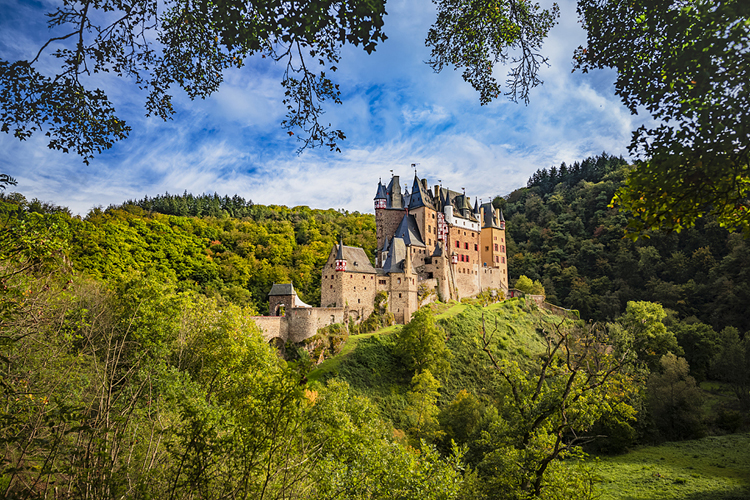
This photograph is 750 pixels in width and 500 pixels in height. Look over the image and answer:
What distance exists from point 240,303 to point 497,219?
3407 centimetres

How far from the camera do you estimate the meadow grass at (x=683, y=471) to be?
791 inches

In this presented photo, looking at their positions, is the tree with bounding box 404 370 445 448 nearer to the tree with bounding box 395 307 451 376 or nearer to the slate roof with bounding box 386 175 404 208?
the tree with bounding box 395 307 451 376

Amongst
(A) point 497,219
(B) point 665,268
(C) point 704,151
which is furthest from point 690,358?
(C) point 704,151

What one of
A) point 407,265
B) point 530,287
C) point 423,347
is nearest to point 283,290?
point 407,265

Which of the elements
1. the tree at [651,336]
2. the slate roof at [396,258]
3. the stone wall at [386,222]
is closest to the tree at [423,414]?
the slate roof at [396,258]

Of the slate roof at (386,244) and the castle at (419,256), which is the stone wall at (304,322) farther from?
the slate roof at (386,244)

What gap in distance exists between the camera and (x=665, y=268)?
4834cm

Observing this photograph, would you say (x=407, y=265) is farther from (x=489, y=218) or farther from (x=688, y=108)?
(x=688, y=108)

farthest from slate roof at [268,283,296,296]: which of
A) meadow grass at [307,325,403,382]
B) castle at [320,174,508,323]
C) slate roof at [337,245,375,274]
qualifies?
meadow grass at [307,325,403,382]

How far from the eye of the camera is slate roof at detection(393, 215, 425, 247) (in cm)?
4275

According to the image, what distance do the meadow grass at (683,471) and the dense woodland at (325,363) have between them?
1.68m

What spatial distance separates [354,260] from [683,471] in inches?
1044

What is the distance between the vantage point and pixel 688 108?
3041 mm

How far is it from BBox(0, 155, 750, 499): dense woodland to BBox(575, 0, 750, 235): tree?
3295 millimetres
